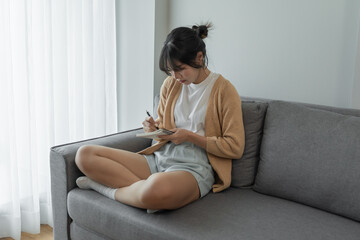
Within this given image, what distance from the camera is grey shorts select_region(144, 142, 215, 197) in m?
1.67

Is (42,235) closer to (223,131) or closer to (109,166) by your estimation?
(109,166)

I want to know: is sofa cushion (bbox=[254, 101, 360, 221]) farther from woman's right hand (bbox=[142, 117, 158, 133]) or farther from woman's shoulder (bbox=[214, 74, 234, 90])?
woman's right hand (bbox=[142, 117, 158, 133])

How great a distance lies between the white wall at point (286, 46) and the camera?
1874 millimetres

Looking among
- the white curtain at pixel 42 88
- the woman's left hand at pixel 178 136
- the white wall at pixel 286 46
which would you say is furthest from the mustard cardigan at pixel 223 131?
the white curtain at pixel 42 88

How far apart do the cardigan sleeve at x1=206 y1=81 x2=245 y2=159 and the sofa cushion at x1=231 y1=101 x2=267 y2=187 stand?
0.22ft

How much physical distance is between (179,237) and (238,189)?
53 cm

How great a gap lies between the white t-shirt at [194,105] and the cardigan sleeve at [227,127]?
0.20 ft

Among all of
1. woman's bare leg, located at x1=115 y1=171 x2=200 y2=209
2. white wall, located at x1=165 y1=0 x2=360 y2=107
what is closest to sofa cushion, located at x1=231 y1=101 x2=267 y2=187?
A: woman's bare leg, located at x1=115 y1=171 x2=200 y2=209

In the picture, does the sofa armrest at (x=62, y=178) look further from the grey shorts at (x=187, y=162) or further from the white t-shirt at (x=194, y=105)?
the white t-shirt at (x=194, y=105)

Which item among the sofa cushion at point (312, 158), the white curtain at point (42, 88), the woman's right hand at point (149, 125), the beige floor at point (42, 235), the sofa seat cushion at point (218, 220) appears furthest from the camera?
the beige floor at point (42, 235)

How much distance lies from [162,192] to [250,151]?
0.57 meters

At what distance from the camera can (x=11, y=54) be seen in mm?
2010

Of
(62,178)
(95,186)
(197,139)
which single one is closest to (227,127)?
(197,139)

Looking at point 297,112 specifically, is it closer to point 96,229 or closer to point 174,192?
point 174,192
